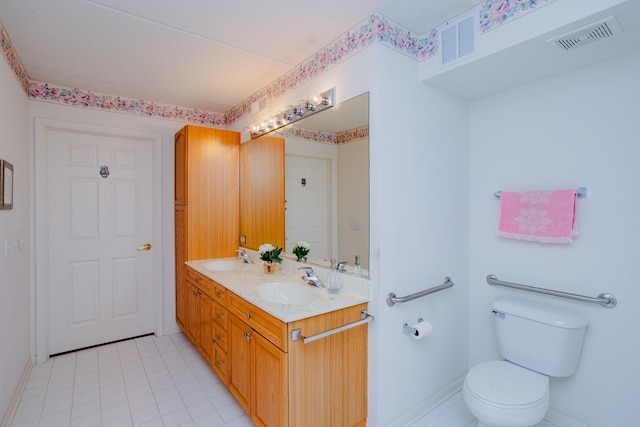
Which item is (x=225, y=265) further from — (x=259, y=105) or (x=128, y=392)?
(x=259, y=105)

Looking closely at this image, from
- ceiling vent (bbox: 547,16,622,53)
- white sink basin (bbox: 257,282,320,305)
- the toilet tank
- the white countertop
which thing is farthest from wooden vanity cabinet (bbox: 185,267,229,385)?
ceiling vent (bbox: 547,16,622,53)

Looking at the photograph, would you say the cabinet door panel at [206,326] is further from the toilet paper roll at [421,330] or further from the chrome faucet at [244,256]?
the toilet paper roll at [421,330]

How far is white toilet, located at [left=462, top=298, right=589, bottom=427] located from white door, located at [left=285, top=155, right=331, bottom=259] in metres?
1.11

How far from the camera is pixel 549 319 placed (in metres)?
1.69

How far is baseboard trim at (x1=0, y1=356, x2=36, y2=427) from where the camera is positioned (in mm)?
1846

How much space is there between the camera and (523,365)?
1789mm

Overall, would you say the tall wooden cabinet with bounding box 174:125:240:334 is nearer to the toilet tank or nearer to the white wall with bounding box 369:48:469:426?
the white wall with bounding box 369:48:469:426

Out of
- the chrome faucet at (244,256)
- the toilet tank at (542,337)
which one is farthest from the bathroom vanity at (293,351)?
the toilet tank at (542,337)

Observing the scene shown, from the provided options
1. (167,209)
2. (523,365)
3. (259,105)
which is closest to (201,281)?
(167,209)

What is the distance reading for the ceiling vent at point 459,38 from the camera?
1625 mm

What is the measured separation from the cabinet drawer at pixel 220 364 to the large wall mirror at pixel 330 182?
0.86 metres

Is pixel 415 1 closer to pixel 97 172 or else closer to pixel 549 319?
pixel 549 319

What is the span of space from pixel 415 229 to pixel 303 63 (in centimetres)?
138

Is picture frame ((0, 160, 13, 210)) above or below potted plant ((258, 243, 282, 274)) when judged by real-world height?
above
